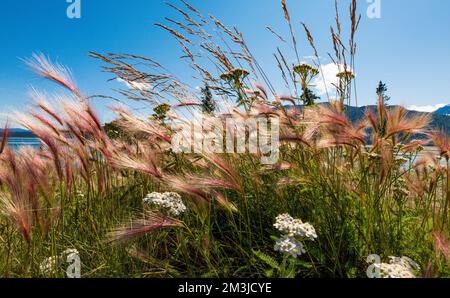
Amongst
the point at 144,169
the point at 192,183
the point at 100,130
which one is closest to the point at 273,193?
the point at 192,183

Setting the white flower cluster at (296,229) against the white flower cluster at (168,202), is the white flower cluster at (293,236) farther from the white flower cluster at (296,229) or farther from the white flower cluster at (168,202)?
the white flower cluster at (168,202)

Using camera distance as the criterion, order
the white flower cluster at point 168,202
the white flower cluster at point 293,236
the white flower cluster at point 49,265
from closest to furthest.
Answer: the white flower cluster at point 293,236 → the white flower cluster at point 49,265 → the white flower cluster at point 168,202

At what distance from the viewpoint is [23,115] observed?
1.93 metres

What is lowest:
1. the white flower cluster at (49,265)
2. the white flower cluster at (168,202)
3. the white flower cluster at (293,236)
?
the white flower cluster at (49,265)

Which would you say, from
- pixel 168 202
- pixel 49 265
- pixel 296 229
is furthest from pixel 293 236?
pixel 49 265

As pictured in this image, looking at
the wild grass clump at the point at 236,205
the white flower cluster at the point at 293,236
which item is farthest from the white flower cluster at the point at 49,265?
the white flower cluster at the point at 293,236

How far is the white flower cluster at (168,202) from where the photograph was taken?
5.97 ft

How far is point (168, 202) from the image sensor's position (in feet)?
6.02

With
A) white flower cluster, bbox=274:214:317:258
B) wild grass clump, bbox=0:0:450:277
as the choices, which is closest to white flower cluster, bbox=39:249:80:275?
wild grass clump, bbox=0:0:450:277

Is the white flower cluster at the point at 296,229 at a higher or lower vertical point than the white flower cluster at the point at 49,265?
higher

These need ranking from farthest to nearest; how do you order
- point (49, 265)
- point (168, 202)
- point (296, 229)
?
point (168, 202) < point (49, 265) < point (296, 229)

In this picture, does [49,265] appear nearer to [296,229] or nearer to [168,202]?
[168,202]

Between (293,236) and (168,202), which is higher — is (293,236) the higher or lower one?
the lower one
